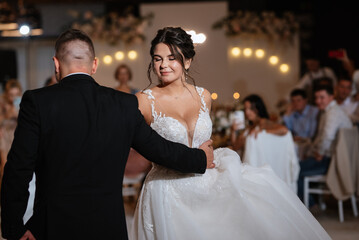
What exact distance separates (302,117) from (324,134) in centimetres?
108

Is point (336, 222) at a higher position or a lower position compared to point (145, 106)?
lower

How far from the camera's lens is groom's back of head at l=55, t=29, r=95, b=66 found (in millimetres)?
2094

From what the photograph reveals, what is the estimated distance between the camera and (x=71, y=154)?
6.57 ft

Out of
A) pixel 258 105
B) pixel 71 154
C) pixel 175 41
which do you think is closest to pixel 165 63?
pixel 175 41

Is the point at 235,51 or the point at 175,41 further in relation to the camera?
the point at 235,51

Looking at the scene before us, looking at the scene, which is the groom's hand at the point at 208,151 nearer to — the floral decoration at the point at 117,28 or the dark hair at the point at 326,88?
the dark hair at the point at 326,88

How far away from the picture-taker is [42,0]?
10961mm

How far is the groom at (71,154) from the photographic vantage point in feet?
6.39

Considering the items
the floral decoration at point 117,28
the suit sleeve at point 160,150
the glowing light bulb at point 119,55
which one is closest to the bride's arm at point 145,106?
the suit sleeve at point 160,150

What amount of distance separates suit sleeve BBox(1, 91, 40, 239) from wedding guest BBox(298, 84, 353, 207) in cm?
407

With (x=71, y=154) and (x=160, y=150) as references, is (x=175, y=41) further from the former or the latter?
(x=71, y=154)

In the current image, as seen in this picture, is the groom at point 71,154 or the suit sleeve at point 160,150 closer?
the groom at point 71,154

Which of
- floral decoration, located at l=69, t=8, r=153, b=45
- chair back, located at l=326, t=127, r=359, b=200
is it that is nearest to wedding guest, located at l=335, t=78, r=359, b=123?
chair back, located at l=326, t=127, r=359, b=200

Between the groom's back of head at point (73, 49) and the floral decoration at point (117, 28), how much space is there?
6.95m
